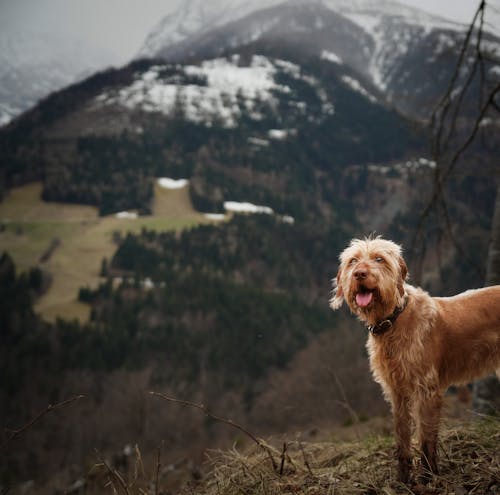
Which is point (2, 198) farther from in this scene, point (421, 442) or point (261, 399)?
point (421, 442)

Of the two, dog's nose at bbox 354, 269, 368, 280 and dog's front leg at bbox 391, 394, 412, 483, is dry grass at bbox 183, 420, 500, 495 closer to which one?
dog's front leg at bbox 391, 394, 412, 483

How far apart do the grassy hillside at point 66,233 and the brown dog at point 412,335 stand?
73100 mm

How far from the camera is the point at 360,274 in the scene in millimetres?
2721

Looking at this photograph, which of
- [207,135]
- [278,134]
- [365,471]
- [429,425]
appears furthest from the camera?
[278,134]

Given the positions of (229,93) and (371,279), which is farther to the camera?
(229,93)

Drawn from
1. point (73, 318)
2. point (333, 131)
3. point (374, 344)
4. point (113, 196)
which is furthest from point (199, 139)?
point (374, 344)

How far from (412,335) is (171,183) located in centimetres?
13496

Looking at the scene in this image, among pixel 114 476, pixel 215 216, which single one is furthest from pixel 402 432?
pixel 215 216

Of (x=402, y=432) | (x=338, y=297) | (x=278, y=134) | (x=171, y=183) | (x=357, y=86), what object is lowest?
(x=171, y=183)

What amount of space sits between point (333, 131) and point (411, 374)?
184 m

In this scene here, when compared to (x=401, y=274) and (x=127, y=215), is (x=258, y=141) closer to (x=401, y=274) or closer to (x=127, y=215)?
(x=127, y=215)

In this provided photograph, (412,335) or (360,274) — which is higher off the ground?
(360,274)

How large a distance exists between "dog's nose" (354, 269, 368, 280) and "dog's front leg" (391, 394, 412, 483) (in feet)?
3.17

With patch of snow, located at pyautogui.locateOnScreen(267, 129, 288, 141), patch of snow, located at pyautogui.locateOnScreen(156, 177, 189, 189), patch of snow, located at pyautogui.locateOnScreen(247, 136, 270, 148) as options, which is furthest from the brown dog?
patch of snow, located at pyautogui.locateOnScreen(267, 129, 288, 141)
